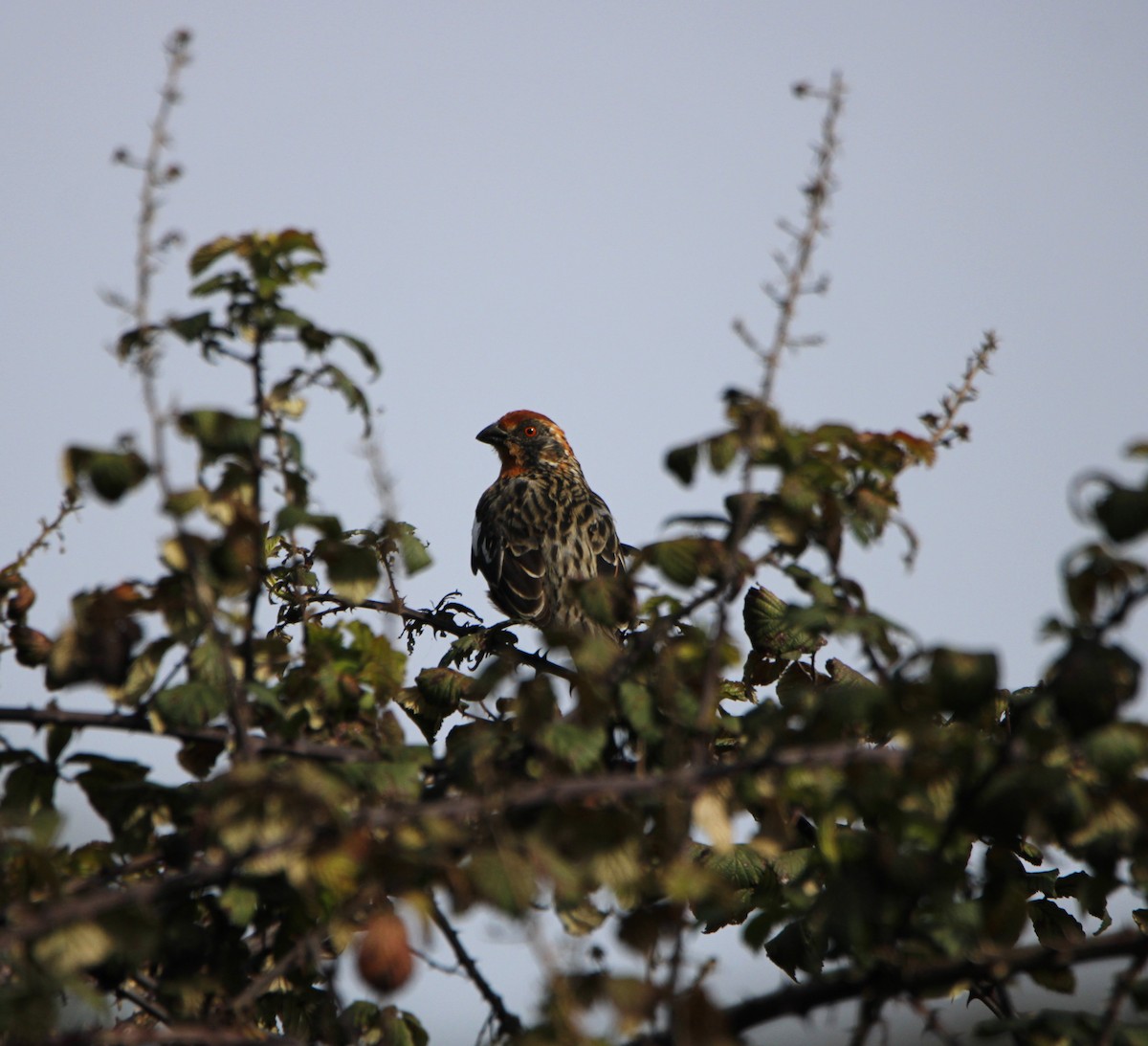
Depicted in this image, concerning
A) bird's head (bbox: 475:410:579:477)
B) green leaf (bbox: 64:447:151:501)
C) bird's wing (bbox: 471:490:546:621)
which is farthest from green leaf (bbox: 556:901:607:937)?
bird's head (bbox: 475:410:579:477)

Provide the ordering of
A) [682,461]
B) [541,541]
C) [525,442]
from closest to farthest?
[682,461], [541,541], [525,442]

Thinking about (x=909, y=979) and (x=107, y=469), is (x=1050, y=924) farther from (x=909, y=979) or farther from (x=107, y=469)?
(x=107, y=469)

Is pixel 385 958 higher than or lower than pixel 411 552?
lower

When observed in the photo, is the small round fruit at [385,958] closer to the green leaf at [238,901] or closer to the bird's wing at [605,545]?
the green leaf at [238,901]

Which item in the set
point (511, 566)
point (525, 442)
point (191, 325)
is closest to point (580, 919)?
point (191, 325)

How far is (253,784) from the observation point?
2.27m

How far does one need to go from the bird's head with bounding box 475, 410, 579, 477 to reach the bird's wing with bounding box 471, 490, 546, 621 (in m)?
1.52

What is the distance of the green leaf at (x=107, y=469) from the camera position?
2.60 metres

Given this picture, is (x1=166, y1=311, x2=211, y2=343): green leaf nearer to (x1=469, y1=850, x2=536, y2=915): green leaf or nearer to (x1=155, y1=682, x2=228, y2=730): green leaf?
(x1=155, y1=682, x2=228, y2=730): green leaf

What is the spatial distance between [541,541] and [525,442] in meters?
2.34

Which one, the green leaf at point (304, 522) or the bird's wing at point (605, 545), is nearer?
the green leaf at point (304, 522)

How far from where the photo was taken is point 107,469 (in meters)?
2.60

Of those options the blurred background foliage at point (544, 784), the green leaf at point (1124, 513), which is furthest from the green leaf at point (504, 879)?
the green leaf at point (1124, 513)

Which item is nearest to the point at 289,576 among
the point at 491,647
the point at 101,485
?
the point at 491,647
